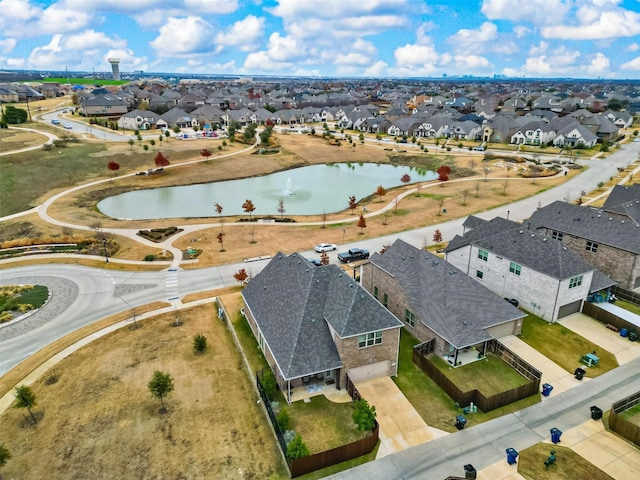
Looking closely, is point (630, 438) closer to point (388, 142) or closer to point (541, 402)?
point (541, 402)

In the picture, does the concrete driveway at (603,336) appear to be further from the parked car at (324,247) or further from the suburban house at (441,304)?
the parked car at (324,247)

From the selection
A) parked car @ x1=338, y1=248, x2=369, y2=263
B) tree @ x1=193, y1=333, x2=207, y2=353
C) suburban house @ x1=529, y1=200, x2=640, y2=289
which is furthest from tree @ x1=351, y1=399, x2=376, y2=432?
suburban house @ x1=529, y1=200, x2=640, y2=289

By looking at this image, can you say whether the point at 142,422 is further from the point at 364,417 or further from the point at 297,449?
the point at 364,417

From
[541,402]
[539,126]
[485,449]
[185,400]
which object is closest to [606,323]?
[541,402]

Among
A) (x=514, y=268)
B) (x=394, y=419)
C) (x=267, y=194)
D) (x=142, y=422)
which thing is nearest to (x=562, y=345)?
(x=514, y=268)

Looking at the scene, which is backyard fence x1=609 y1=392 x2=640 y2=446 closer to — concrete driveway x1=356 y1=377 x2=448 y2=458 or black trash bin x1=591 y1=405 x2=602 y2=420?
black trash bin x1=591 y1=405 x2=602 y2=420

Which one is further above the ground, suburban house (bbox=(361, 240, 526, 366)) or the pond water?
suburban house (bbox=(361, 240, 526, 366))

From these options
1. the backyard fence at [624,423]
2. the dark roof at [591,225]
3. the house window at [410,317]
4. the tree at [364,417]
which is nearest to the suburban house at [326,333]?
the tree at [364,417]
